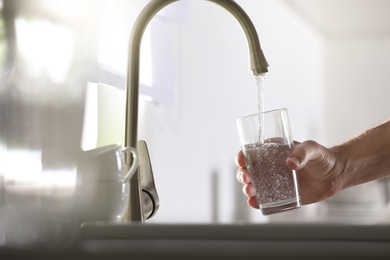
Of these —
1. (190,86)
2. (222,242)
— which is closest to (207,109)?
(190,86)

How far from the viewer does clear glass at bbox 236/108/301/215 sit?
120cm

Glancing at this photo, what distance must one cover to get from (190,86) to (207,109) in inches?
11.6

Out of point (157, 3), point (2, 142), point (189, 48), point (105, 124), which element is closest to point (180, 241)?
point (157, 3)

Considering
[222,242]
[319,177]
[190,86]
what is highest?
[190,86]

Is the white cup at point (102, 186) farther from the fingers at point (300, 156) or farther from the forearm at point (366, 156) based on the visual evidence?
the forearm at point (366, 156)

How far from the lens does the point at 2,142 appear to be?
162 centimetres

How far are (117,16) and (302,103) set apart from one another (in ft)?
11.1

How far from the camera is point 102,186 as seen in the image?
3.09 ft

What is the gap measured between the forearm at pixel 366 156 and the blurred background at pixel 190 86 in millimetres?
634

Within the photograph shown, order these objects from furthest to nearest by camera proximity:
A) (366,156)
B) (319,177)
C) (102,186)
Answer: (366,156) < (319,177) < (102,186)

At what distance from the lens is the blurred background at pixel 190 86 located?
1.77 m

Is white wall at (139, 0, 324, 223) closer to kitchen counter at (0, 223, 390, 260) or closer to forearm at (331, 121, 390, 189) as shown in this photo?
forearm at (331, 121, 390, 189)

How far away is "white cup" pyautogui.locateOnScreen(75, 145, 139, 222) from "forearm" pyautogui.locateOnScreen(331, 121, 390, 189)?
850 mm

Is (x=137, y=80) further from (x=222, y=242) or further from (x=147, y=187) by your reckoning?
(x=222, y=242)
